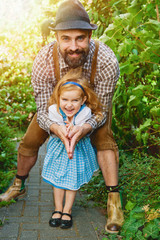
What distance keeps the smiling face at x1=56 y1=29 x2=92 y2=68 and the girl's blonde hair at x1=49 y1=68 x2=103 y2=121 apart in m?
0.11

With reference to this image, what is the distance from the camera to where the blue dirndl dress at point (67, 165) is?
272cm

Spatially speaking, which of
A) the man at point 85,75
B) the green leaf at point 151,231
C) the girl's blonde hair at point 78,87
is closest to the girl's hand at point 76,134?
the man at point 85,75

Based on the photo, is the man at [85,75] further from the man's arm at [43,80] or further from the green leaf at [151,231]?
the green leaf at [151,231]

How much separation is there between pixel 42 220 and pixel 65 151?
671 mm

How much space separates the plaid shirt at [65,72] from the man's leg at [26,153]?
0.24 metres

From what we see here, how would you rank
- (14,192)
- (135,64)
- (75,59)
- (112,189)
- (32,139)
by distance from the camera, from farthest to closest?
(14,192) < (32,139) < (135,64) < (112,189) < (75,59)

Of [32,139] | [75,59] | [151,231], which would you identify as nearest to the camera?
[151,231]

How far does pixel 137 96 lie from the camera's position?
2.88 metres

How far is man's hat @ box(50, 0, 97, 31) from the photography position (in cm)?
260

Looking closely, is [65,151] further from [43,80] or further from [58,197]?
[43,80]

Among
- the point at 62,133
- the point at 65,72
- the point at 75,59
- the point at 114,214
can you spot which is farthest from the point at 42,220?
the point at 75,59

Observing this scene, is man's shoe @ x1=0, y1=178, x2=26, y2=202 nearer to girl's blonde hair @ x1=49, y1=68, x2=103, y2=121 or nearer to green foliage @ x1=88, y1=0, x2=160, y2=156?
girl's blonde hair @ x1=49, y1=68, x2=103, y2=121

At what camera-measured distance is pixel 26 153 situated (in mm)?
3172

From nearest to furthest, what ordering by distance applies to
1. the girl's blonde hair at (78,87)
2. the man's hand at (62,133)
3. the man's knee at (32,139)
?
the man's hand at (62,133), the girl's blonde hair at (78,87), the man's knee at (32,139)
